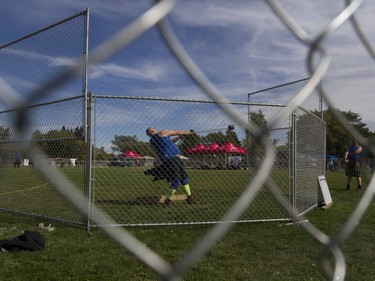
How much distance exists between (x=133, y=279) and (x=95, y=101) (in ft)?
8.28

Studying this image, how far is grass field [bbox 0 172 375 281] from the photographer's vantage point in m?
3.98

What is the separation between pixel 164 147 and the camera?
8023mm

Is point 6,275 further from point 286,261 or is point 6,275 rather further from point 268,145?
point 268,145

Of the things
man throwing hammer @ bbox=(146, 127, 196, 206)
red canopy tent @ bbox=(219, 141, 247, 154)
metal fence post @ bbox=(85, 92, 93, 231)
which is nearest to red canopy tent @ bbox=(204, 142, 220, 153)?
red canopy tent @ bbox=(219, 141, 247, 154)

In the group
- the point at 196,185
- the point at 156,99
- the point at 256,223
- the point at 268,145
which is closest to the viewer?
the point at 268,145

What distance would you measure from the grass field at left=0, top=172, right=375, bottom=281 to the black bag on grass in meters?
0.11

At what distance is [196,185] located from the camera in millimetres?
13258

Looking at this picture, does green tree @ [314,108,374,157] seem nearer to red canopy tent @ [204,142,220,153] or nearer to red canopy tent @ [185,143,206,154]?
red canopy tent @ [204,142,220,153]

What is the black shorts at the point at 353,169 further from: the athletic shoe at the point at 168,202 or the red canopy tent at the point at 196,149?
the athletic shoe at the point at 168,202

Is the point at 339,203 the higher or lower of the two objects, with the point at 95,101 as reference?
lower

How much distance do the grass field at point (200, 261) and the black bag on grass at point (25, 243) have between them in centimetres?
11

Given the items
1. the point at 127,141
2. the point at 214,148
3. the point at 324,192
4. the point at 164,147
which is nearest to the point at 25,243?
the point at 127,141

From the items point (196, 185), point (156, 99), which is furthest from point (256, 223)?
point (196, 185)

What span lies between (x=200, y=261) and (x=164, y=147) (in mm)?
3857
